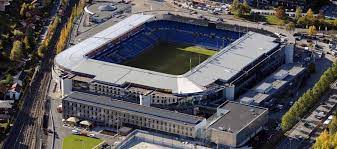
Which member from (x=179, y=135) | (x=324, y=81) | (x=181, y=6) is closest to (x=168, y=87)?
(x=179, y=135)

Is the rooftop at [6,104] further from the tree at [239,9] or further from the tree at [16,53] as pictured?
the tree at [239,9]

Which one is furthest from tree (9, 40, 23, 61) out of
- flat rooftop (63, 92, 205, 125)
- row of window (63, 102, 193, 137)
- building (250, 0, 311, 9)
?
building (250, 0, 311, 9)

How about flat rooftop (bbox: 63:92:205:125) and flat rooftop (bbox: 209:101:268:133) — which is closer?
flat rooftop (bbox: 209:101:268:133)

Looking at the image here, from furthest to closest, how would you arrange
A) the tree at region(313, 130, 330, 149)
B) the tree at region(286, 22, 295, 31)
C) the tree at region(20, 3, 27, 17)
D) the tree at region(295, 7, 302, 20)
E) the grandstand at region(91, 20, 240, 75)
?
the tree at region(295, 7, 302, 20) < the tree at region(20, 3, 27, 17) < the tree at region(286, 22, 295, 31) < the grandstand at region(91, 20, 240, 75) < the tree at region(313, 130, 330, 149)

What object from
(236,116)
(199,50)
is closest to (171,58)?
(199,50)

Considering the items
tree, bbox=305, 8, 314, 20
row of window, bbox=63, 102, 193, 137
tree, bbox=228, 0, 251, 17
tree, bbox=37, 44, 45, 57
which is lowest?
row of window, bbox=63, 102, 193, 137

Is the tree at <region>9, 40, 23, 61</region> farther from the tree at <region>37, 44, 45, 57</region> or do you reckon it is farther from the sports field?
the sports field

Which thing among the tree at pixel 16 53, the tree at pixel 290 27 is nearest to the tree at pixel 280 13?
the tree at pixel 290 27

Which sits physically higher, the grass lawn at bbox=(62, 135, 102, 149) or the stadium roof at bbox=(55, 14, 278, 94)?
the stadium roof at bbox=(55, 14, 278, 94)
